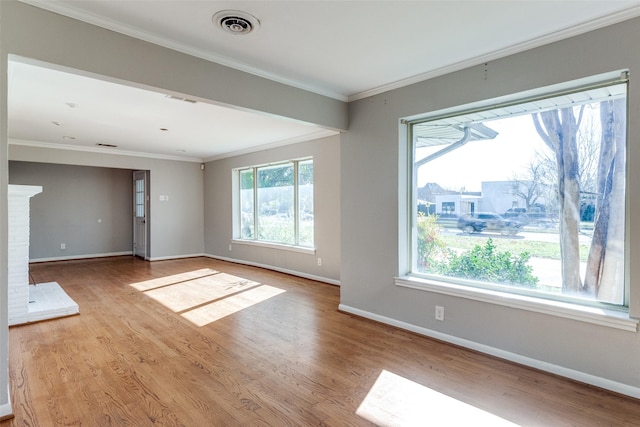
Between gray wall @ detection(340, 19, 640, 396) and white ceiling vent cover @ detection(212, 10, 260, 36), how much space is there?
1663 mm

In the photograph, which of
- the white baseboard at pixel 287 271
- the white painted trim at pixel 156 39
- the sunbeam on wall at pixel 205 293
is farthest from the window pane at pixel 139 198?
the white painted trim at pixel 156 39

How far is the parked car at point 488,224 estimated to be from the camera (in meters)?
2.83

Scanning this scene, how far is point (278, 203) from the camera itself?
6.43m

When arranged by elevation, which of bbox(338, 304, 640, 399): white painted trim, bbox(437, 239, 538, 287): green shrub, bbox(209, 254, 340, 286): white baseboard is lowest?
bbox(338, 304, 640, 399): white painted trim

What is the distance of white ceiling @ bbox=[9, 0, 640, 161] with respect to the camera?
204cm

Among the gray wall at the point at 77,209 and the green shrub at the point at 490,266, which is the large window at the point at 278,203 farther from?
the gray wall at the point at 77,209

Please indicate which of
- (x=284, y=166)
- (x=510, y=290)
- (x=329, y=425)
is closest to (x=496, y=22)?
(x=510, y=290)

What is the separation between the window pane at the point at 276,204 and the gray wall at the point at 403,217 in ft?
7.99

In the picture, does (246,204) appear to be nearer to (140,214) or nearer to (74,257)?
(140,214)

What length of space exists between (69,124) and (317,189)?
145 inches

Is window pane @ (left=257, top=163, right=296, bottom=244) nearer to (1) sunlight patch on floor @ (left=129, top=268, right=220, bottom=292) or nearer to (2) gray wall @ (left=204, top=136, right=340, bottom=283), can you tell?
(2) gray wall @ (left=204, top=136, right=340, bottom=283)

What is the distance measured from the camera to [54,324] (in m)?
3.59

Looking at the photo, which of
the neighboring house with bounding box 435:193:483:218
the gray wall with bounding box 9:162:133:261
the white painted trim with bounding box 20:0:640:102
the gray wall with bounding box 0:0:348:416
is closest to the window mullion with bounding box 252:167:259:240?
the gray wall with bounding box 0:0:348:416

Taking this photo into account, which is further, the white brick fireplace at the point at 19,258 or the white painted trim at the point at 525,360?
the white brick fireplace at the point at 19,258
